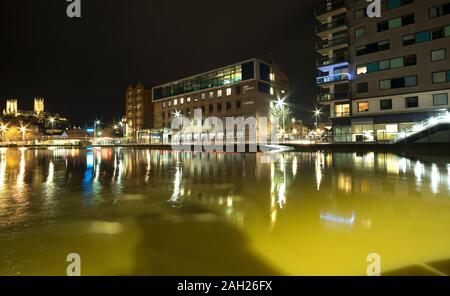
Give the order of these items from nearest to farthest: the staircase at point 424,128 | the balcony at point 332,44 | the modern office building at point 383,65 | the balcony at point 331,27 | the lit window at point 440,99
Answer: the staircase at point 424,128, the lit window at point 440,99, the modern office building at point 383,65, the balcony at point 332,44, the balcony at point 331,27

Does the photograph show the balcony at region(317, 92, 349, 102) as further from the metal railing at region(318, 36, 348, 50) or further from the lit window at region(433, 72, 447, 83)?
the lit window at region(433, 72, 447, 83)

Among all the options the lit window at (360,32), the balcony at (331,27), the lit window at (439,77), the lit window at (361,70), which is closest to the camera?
the lit window at (439,77)

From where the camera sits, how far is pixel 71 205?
758cm

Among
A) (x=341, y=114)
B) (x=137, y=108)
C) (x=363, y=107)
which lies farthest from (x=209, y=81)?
(x=137, y=108)

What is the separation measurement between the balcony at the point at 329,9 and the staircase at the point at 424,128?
24.8 metres

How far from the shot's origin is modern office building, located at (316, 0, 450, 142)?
35.9 m

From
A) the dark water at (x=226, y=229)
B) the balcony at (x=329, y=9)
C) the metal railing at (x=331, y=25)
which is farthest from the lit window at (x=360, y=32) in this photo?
the dark water at (x=226, y=229)

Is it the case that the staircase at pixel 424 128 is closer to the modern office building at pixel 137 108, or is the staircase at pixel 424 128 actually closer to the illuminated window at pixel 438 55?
the illuminated window at pixel 438 55

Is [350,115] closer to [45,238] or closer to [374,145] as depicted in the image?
[374,145]

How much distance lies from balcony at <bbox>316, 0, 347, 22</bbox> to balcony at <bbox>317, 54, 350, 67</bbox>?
6.81 meters

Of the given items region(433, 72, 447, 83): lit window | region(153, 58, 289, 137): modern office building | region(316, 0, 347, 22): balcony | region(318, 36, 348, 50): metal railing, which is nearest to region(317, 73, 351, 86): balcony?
region(318, 36, 348, 50): metal railing

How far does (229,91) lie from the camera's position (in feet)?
235

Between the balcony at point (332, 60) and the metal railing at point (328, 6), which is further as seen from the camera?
the metal railing at point (328, 6)

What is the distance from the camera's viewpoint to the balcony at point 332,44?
142ft
